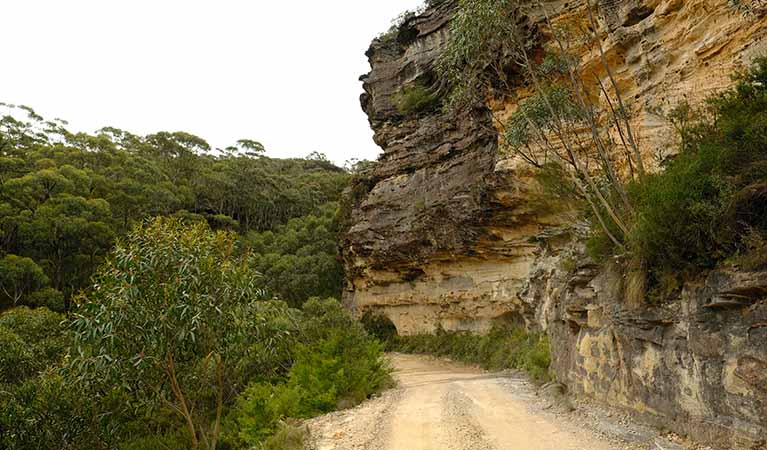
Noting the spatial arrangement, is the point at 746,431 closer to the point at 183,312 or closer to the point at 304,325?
the point at 183,312

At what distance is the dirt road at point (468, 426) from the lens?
6.29 metres

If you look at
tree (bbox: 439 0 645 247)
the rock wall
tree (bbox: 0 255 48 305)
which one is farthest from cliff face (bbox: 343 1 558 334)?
tree (bbox: 0 255 48 305)

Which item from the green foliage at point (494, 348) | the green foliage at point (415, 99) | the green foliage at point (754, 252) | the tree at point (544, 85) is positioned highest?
the green foliage at point (415, 99)

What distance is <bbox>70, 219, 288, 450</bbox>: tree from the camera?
6367 millimetres

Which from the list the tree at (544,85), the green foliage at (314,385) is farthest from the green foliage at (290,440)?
the tree at (544,85)

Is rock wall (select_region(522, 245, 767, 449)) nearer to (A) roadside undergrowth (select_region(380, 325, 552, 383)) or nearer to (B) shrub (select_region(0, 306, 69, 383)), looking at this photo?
(A) roadside undergrowth (select_region(380, 325, 552, 383))

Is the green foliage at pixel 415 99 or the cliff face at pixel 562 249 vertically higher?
the green foliage at pixel 415 99

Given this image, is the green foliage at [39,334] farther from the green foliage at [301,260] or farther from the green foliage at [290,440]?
the green foliage at [301,260]

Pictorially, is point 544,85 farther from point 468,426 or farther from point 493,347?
point 493,347

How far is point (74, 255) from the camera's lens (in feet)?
91.8

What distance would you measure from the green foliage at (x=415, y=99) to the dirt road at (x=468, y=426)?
75.1 ft

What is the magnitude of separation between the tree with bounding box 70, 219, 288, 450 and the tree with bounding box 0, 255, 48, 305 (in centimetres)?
2160

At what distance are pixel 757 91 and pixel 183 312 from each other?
8746 millimetres

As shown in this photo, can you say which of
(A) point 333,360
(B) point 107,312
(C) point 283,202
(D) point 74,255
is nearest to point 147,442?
(A) point 333,360
